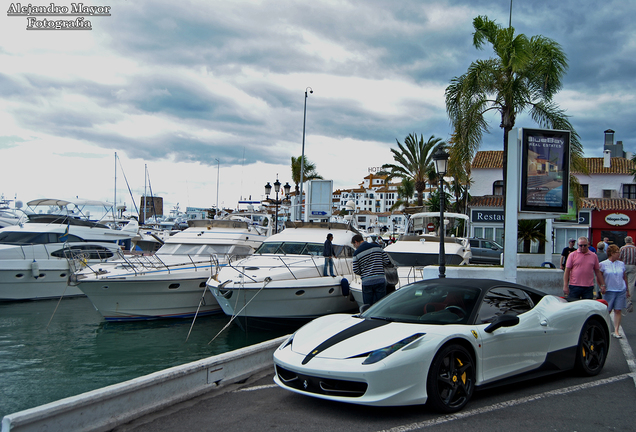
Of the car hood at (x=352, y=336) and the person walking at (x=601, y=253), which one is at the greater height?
the person walking at (x=601, y=253)

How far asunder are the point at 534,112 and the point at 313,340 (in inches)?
585

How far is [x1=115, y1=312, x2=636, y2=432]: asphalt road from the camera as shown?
4488 mm

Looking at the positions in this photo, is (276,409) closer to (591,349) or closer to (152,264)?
(591,349)

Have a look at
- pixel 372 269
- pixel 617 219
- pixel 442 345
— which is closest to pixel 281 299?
pixel 372 269

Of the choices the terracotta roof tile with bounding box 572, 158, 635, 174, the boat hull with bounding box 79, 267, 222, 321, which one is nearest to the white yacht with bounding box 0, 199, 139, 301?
the boat hull with bounding box 79, 267, 222, 321

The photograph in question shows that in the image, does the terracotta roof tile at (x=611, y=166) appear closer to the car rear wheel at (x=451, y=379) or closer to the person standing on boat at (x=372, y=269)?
the person standing on boat at (x=372, y=269)

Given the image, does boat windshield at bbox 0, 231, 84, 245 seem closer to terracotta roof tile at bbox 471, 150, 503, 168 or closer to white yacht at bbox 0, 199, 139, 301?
white yacht at bbox 0, 199, 139, 301

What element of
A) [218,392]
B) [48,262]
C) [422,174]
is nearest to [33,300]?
[48,262]

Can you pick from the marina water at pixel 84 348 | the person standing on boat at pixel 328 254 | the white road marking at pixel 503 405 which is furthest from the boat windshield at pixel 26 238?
the white road marking at pixel 503 405

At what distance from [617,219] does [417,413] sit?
3242cm

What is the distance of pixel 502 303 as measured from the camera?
564 centimetres

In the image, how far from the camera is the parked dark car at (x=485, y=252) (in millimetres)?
25859

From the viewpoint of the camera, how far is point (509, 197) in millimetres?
10977

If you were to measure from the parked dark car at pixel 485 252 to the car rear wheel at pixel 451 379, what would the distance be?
21577mm
